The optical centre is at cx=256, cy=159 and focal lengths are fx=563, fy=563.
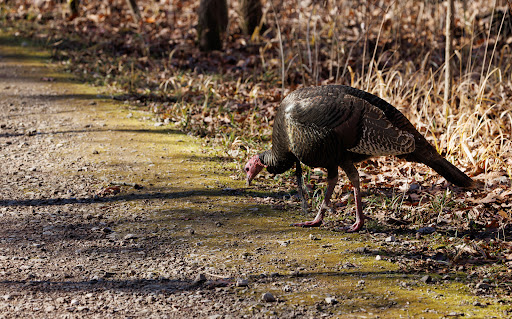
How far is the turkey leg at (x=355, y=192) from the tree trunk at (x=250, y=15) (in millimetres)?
7299

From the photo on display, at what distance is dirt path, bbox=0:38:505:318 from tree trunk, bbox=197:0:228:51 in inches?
153

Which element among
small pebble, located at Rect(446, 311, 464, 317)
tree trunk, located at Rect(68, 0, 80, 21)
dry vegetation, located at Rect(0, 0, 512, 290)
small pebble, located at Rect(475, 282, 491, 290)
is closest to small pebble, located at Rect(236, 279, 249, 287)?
small pebble, located at Rect(446, 311, 464, 317)

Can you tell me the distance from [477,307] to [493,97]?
16.1ft

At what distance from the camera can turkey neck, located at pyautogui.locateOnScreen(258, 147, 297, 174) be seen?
4965mm

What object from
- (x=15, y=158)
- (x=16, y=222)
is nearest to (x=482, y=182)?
(x=16, y=222)

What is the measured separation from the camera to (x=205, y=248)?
14.7 feet

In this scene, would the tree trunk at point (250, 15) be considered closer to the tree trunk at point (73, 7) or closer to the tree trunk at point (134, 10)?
the tree trunk at point (134, 10)

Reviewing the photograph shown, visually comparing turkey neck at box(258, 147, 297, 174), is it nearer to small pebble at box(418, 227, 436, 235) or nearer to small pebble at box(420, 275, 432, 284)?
small pebble at box(418, 227, 436, 235)

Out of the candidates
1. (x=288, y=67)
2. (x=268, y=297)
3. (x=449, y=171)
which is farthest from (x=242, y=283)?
(x=288, y=67)

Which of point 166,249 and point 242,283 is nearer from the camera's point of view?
point 242,283

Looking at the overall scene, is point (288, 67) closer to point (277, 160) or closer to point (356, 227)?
point (277, 160)

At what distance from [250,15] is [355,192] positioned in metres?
7.49

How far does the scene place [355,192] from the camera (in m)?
4.84

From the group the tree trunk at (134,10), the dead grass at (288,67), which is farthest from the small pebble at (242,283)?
the tree trunk at (134,10)
